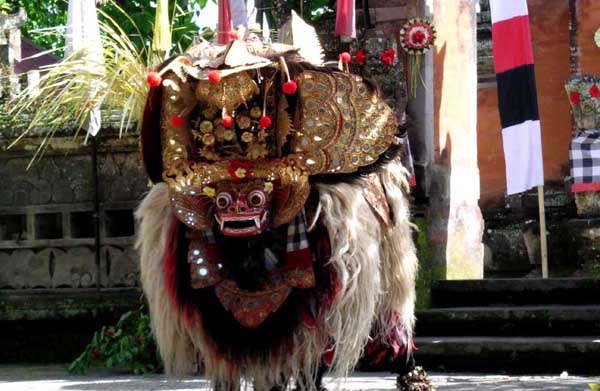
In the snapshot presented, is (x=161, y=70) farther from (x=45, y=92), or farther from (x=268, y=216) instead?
(x=45, y=92)

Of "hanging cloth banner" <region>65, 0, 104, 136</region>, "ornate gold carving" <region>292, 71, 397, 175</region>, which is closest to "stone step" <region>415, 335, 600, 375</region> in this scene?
"hanging cloth banner" <region>65, 0, 104, 136</region>

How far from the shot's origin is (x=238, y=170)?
596cm

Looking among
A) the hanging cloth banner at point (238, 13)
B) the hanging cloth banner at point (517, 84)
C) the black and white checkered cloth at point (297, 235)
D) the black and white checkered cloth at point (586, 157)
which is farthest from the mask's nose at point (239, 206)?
the black and white checkered cloth at point (586, 157)

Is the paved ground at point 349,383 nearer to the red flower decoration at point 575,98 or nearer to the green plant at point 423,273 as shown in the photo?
the green plant at point 423,273

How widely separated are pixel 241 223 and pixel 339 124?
692 millimetres

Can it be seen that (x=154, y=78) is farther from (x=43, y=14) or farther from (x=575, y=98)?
(x=43, y=14)

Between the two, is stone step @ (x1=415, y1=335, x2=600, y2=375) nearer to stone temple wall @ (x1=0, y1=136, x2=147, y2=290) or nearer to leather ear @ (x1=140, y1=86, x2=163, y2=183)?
stone temple wall @ (x1=0, y1=136, x2=147, y2=290)

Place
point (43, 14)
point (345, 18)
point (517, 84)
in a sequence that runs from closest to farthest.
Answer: point (345, 18), point (517, 84), point (43, 14)

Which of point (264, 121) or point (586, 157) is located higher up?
point (264, 121)

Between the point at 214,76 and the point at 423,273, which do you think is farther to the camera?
the point at 423,273

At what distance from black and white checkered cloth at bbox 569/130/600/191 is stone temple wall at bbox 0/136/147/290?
4110 mm

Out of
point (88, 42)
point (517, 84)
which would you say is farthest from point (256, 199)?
point (517, 84)

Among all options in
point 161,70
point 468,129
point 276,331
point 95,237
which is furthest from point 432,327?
point 161,70

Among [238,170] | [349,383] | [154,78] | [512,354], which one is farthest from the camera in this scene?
[512,354]
